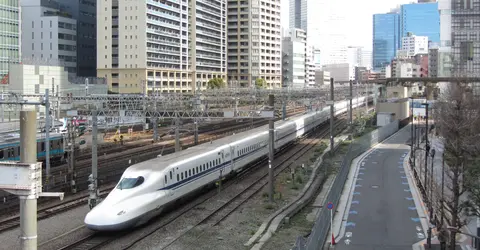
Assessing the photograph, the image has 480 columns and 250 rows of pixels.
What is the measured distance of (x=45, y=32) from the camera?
94688 mm

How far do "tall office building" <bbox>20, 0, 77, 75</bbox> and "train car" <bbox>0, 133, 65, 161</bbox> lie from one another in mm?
58784

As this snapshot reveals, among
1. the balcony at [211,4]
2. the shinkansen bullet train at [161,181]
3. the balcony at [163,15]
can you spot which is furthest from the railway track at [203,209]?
the balcony at [211,4]

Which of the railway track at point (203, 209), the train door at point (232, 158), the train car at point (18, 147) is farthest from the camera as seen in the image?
the train car at point (18, 147)

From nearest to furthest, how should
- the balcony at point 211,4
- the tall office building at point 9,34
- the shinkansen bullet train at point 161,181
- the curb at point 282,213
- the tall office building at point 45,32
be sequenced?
the shinkansen bullet train at point 161,181, the curb at point 282,213, the tall office building at point 9,34, the tall office building at point 45,32, the balcony at point 211,4

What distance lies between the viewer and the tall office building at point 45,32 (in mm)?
94500

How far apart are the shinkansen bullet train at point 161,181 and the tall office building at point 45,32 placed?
236 ft

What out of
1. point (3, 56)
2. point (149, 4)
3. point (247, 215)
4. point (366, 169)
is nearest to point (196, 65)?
point (149, 4)

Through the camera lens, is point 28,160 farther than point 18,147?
No

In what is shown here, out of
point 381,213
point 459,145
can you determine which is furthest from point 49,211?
point 459,145

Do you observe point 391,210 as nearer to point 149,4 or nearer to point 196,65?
point 149,4

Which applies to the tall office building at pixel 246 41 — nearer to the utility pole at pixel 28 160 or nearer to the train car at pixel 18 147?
the train car at pixel 18 147

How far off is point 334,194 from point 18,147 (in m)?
20.9

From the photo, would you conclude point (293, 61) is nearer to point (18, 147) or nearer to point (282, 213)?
point (18, 147)

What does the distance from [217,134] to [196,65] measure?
58.3m
